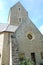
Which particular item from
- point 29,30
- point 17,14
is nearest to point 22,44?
point 29,30

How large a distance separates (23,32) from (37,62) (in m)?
5.29

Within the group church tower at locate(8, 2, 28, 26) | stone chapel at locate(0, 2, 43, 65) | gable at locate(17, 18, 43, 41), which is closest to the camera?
stone chapel at locate(0, 2, 43, 65)

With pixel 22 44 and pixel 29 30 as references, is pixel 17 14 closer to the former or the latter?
pixel 29 30

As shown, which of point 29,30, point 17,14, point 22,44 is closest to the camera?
point 22,44

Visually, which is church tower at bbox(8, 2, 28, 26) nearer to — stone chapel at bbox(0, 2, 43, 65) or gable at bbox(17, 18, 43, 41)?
stone chapel at bbox(0, 2, 43, 65)

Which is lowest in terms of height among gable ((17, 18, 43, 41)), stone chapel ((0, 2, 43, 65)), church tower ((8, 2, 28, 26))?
stone chapel ((0, 2, 43, 65))

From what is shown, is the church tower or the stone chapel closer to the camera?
the stone chapel

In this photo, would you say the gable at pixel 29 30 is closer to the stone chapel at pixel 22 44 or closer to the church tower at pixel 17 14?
the stone chapel at pixel 22 44

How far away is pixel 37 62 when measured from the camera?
2122 centimetres

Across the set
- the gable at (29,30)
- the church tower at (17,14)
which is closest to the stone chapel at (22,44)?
the gable at (29,30)

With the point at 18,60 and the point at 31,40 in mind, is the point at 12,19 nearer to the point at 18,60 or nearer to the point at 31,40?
the point at 31,40

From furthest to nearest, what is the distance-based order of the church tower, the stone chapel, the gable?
the church tower → the gable → the stone chapel

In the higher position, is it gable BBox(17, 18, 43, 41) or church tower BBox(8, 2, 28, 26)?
church tower BBox(8, 2, 28, 26)

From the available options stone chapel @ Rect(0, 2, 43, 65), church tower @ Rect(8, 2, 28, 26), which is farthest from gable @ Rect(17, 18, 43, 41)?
church tower @ Rect(8, 2, 28, 26)
